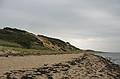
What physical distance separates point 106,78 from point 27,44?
7519 centimetres

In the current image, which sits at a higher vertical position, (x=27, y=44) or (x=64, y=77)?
(x=27, y=44)

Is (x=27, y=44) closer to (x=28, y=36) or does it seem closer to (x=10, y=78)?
(x=28, y=36)

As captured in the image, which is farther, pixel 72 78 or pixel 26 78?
pixel 72 78

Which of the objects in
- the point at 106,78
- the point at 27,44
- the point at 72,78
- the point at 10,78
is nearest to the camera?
the point at 10,78

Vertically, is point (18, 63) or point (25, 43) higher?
point (25, 43)

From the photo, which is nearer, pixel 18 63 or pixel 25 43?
pixel 18 63

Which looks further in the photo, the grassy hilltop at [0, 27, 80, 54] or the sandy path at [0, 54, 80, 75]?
the grassy hilltop at [0, 27, 80, 54]

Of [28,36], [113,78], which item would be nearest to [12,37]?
[28,36]

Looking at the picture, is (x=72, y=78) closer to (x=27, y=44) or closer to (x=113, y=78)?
(x=113, y=78)

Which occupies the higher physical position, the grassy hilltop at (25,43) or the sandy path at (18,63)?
the grassy hilltop at (25,43)

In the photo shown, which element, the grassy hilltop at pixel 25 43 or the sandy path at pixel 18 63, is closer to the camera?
the sandy path at pixel 18 63

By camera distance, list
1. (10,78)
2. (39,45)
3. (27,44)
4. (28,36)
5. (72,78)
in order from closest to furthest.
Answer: (10,78)
(72,78)
(27,44)
(39,45)
(28,36)

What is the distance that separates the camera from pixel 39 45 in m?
108

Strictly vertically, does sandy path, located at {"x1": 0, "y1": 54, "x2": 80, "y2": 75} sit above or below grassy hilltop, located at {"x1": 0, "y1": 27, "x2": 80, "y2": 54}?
below
